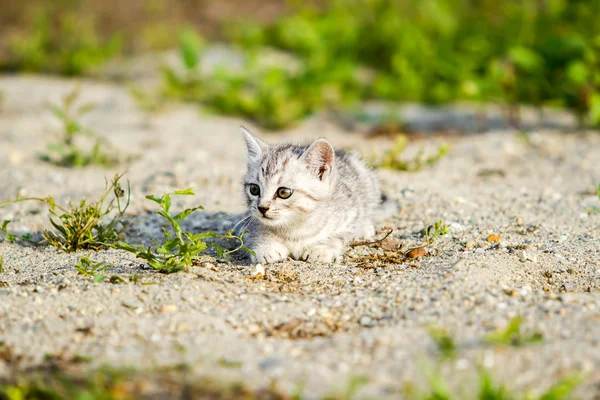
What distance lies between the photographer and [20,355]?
2.84 meters

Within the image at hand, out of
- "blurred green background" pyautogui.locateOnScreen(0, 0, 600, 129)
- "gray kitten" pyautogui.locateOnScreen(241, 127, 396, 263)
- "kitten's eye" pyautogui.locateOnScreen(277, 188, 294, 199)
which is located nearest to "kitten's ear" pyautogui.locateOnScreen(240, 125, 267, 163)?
"gray kitten" pyautogui.locateOnScreen(241, 127, 396, 263)

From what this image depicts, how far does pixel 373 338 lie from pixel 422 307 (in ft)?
1.40

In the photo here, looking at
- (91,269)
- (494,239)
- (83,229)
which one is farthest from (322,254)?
(83,229)

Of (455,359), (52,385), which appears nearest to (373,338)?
(455,359)

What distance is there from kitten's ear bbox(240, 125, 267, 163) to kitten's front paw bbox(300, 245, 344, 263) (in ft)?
2.36

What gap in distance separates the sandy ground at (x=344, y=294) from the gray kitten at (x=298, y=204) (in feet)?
0.50

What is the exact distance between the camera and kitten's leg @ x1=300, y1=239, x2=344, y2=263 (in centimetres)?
408

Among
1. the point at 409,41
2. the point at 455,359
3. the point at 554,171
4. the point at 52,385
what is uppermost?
the point at 409,41

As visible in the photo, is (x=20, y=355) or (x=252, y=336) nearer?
(x=20, y=355)

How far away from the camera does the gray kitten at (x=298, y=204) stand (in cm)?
405

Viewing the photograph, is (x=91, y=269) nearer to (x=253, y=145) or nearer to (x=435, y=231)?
(x=253, y=145)

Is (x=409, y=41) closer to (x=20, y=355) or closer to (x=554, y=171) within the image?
(x=554, y=171)

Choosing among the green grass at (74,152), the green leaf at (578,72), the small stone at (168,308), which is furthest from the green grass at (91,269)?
the green leaf at (578,72)

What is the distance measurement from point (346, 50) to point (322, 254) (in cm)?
515
